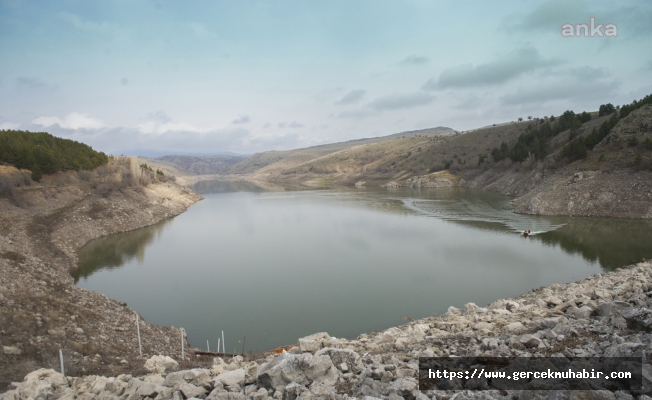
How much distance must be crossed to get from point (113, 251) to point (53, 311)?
15.5 meters

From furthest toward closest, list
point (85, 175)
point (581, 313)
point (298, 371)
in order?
point (85, 175), point (581, 313), point (298, 371)

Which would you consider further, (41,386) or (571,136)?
(571,136)

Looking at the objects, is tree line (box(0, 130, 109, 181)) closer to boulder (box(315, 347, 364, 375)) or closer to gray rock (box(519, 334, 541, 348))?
boulder (box(315, 347, 364, 375))

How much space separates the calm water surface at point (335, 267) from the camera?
1361 centimetres

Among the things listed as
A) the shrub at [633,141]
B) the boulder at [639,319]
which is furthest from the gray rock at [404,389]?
the shrub at [633,141]

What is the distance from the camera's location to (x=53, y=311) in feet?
36.7

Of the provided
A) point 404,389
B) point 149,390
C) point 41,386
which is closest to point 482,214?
point 404,389

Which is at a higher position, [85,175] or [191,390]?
[85,175]

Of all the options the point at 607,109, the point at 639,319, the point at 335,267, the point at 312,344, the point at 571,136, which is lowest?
the point at 335,267

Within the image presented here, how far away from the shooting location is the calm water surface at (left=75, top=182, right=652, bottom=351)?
13.6 m

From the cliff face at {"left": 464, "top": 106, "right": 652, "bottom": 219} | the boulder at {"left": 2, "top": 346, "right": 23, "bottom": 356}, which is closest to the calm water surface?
the cliff face at {"left": 464, "top": 106, "right": 652, "bottom": 219}

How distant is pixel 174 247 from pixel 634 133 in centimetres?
4390

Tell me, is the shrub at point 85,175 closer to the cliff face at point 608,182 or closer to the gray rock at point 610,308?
the gray rock at point 610,308

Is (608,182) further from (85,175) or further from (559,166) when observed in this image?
(85,175)
